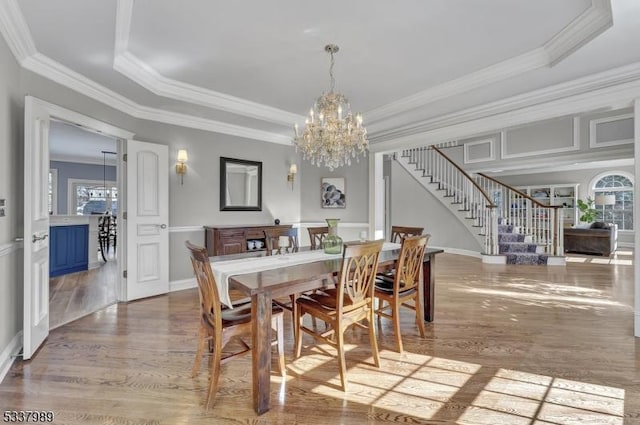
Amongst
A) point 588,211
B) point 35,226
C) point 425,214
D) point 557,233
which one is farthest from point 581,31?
point 588,211

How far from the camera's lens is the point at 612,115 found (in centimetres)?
525

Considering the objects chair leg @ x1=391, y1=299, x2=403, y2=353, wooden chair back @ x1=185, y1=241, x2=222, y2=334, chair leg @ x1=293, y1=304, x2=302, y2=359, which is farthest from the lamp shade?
wooden chair back @ x1=185, y1=241, x2=222, y2=334

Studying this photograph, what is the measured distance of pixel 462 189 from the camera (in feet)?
24.4

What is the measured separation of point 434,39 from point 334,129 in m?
1.14

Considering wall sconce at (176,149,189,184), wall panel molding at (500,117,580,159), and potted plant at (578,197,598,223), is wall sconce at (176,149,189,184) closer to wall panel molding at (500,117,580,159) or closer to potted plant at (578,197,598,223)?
wall panel molding at (500,117,580,159)

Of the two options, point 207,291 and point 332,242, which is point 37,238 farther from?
point 332,242

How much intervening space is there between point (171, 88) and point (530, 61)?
370 cm

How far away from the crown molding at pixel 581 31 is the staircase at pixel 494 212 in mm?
4342

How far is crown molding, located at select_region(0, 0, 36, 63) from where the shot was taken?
2.04 m

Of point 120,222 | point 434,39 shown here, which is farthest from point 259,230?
point 434,39

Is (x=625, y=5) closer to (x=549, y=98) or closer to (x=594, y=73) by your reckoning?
(x=594, y=73)

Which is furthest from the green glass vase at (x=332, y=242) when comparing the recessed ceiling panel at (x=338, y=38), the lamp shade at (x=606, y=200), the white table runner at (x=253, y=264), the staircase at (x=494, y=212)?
the lamp shade at (x=606, y=200)

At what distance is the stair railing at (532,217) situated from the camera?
21.2ft

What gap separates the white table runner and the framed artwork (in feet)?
8.62
